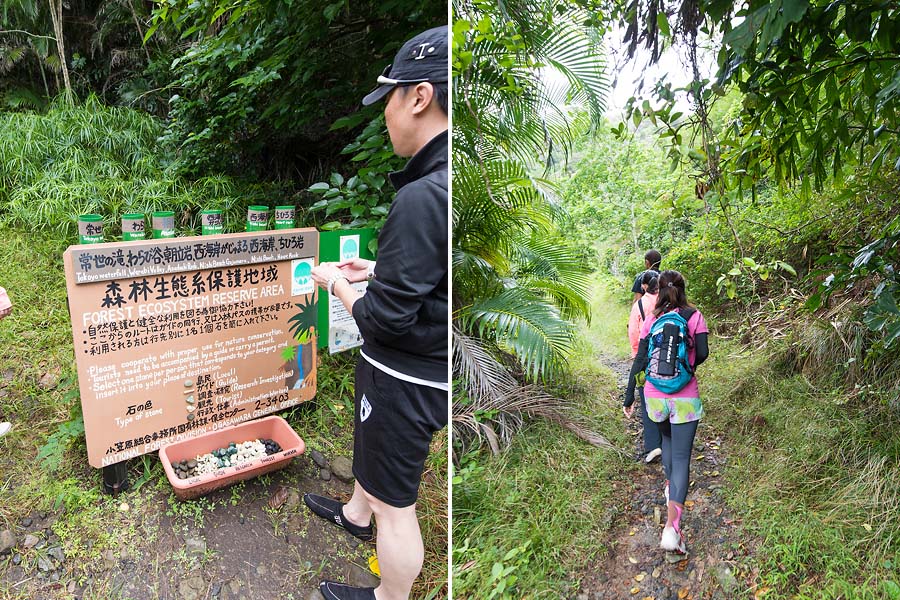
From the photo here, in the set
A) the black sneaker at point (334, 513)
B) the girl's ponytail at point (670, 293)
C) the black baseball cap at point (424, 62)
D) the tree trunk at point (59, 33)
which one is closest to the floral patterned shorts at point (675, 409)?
the girl's ponytail at point (670, 293)

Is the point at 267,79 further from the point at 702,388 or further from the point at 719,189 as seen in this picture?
the point at 702,388

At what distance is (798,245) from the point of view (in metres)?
2.74

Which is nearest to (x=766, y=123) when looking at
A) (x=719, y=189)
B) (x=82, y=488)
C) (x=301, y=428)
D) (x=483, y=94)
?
(x=719, y=189)

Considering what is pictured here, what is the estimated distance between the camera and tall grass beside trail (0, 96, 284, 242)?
379 centimetres

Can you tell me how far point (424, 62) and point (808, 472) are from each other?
6.68 ft

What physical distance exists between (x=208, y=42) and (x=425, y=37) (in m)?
2.81

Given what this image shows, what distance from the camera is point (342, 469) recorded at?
2.57 metres

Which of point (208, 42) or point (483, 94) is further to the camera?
point (208, 42)

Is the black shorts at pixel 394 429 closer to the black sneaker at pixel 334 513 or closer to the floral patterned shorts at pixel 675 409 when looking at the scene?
the black sneaker at pixel 334 513

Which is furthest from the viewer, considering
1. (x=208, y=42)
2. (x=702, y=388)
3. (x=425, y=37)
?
(x=208, y=42)

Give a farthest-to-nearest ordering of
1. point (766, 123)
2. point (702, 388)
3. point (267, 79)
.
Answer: point (267, 79), point (702, 388), point (766, 123)

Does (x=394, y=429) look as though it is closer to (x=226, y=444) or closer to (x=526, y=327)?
(x=526, y=327)

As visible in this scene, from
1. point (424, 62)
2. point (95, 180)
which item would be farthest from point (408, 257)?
point (95, 180)

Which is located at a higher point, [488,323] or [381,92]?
[381,92]
